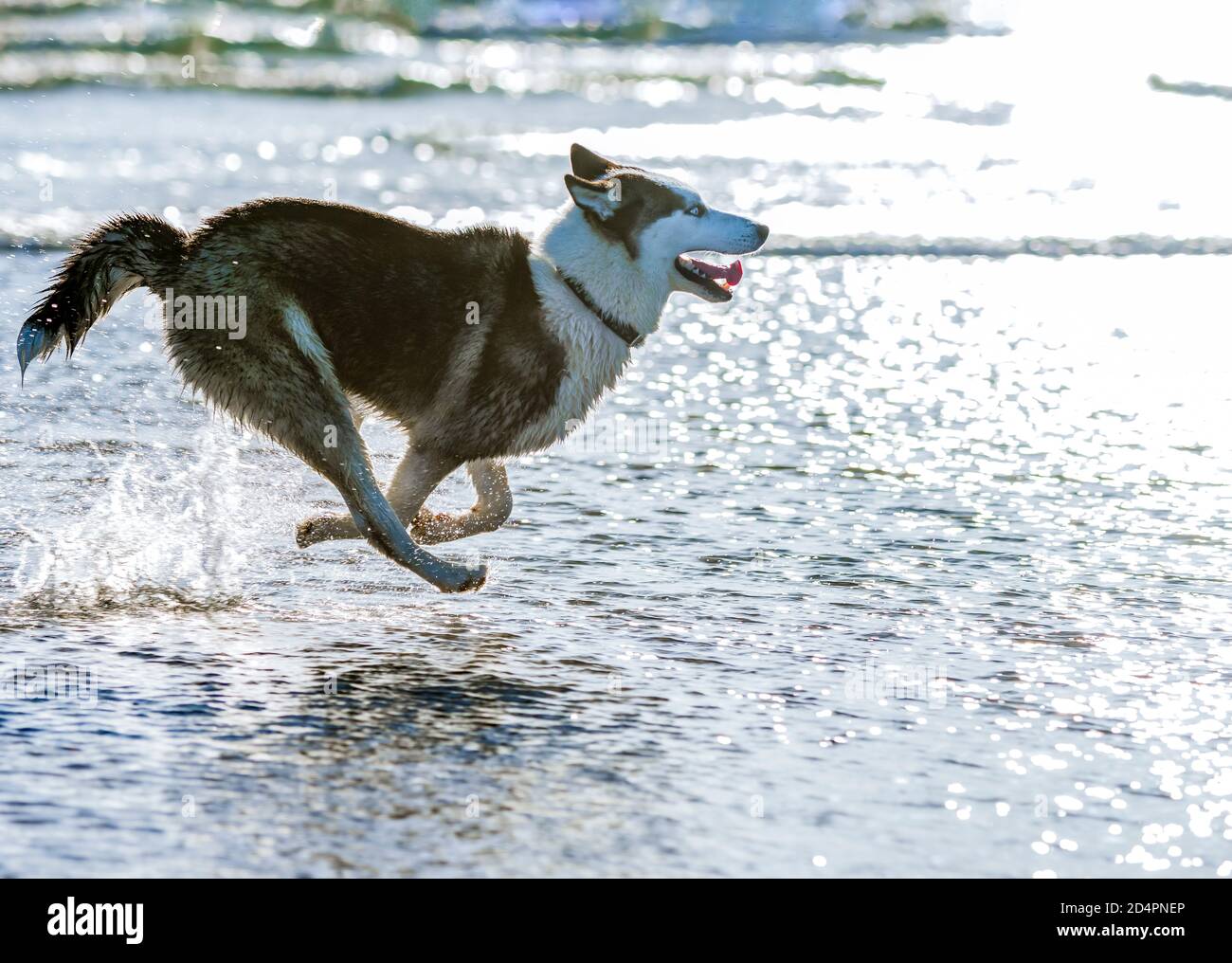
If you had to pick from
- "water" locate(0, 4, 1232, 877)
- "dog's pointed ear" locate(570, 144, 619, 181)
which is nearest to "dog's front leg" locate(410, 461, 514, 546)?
"water" locate(0, 4, 1232, 877)

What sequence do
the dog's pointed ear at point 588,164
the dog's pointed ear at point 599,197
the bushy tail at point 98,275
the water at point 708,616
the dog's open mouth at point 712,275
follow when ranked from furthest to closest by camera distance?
the dog's pointed ear at point 588,164
the dog's open mouth at point 712,275
the dog's pointed ear at point 599,197
the bushy tail at point 98,275
the water at point 708,616

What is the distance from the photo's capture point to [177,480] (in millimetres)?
7910

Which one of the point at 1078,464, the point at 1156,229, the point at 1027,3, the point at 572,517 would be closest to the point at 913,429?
the point at 1078,464

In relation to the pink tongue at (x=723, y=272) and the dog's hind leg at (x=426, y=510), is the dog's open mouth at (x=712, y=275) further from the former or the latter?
the dog's hind leg at (x=426, y=510)

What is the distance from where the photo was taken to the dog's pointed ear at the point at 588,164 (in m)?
7.19

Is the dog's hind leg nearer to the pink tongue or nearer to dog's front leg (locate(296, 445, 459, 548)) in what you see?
dog's front leg (locate(296, 445, 459, 548))

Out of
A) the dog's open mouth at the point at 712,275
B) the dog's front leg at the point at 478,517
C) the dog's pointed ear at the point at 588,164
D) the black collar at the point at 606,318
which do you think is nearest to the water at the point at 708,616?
→ the dog's front leg at the point at 478,517

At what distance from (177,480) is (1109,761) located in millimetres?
A: 4690

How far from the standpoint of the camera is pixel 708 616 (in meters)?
6.35

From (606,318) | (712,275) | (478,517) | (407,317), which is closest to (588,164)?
(712,275)

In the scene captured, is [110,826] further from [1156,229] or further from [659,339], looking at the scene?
[1156,229]

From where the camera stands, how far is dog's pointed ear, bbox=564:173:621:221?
265 inches

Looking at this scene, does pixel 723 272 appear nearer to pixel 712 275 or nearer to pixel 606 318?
pixel 712 275

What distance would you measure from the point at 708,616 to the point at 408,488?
131 centimetres
